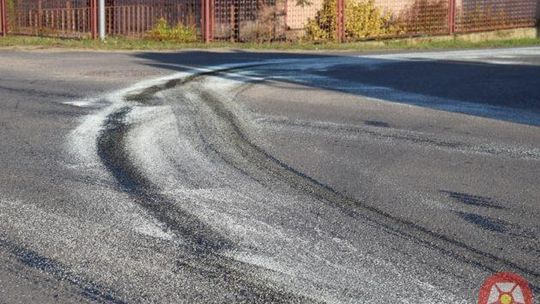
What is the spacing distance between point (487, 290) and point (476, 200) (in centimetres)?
256

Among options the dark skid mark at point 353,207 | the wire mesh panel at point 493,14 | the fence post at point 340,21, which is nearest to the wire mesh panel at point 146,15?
the fence post at point 340,21

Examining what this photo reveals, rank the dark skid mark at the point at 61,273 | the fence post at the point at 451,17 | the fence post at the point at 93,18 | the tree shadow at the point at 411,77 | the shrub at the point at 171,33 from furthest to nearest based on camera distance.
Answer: the fence post at the point at 451,17 < the shrub at the point at 171,33 < the fence post at the point at 93,18 < the tree shadow at the point at 411,77 < the dark skid mark at the point at 61,273

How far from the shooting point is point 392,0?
30641 millimetres

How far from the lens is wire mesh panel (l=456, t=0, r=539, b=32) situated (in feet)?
103

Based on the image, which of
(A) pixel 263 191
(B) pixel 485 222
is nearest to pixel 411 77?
(A) pixel 263 191

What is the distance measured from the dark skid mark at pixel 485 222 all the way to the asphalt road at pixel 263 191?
2 cm

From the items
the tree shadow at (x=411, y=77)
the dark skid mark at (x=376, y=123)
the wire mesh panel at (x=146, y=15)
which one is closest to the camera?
the dark skid mark at (x=376, y=123)

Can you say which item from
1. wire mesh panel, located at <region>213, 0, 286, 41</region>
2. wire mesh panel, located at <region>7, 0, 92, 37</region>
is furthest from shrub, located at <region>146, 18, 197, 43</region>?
wire mesh panel, located at <region>7, 0, 92, 37</region>

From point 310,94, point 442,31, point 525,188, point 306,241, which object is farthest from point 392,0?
point 306,241

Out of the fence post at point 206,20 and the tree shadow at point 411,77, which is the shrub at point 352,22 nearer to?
the fence post at point 206,20

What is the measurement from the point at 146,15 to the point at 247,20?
2.95 metres

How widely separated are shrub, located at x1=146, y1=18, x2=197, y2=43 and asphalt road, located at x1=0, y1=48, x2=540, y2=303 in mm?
11948

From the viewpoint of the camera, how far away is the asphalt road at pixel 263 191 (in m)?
6.06

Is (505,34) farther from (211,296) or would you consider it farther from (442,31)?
(211,296)
